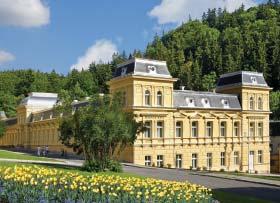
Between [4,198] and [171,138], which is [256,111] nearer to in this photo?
[171,138]

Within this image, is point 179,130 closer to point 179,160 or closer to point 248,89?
point 179,160

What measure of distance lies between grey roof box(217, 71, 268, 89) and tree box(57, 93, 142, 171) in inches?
1399

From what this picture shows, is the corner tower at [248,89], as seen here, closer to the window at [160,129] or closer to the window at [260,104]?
the window at [260,104]

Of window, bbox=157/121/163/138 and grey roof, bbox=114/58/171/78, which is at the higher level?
grey roof, bbox=114/58/171/78

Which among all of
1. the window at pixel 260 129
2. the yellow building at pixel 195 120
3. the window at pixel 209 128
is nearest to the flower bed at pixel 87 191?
the yellow building at pixel 195 120

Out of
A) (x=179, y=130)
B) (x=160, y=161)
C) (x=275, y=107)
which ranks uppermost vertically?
(x=275, y=107)

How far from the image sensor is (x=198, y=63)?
397 ft

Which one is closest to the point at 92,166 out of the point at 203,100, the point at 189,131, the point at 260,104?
the point at 189,131

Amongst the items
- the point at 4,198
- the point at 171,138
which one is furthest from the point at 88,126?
the point at 171,138

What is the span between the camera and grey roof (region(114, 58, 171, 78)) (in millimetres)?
55750

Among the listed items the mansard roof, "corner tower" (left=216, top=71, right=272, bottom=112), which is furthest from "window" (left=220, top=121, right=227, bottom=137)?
the mansard roof

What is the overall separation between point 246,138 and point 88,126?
37821mm

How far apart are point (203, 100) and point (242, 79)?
848 cm

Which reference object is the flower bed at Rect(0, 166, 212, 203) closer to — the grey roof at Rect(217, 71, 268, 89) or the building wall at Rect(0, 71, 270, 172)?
the building wall at Rect(0, 71, 270, 172)
